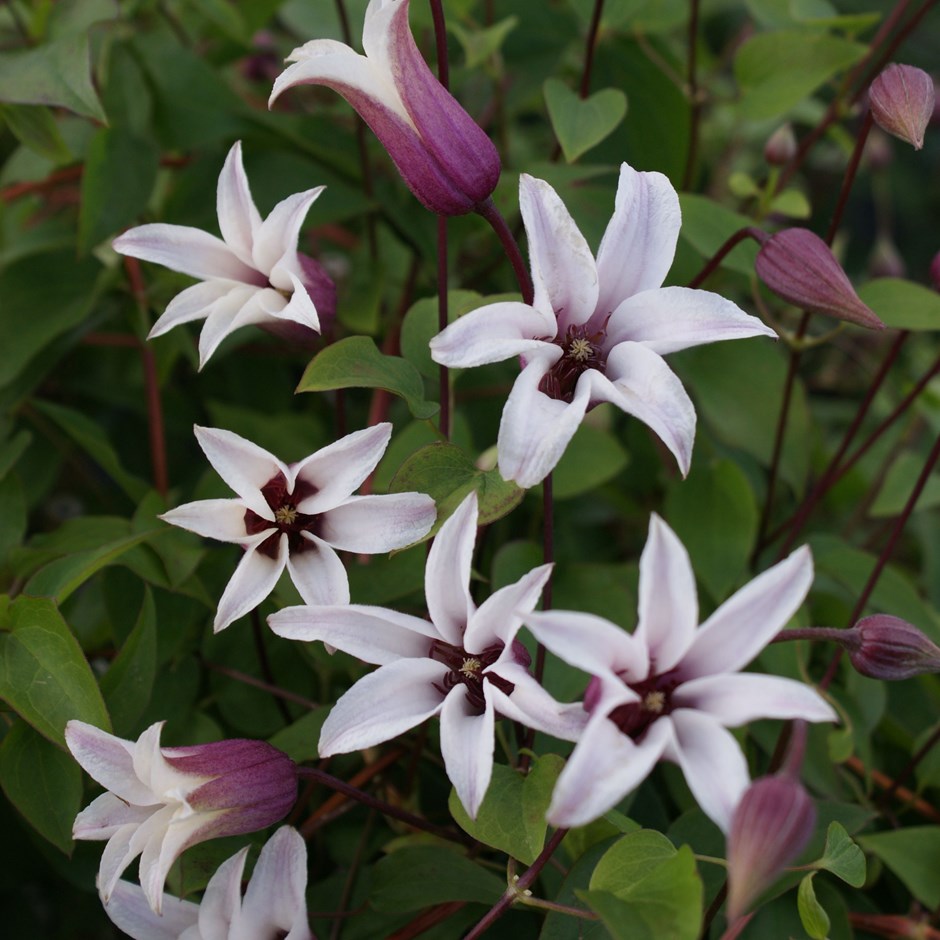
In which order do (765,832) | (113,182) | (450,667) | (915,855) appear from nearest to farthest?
(765,832) → (450,667) → (915,855) → (113,182)

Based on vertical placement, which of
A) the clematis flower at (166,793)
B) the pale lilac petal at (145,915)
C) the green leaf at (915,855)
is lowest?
the green leaf at (915,855)

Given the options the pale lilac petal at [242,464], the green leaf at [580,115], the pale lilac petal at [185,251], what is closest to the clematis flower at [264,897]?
the pale lilac petal at [242,464]

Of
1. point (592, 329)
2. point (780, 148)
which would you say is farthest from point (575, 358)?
point (780, 148)

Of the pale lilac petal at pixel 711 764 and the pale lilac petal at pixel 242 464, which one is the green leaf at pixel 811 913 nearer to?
the pale lilac petal at pixel 711 764

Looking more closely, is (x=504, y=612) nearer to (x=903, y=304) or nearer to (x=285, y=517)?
(x=285, y=517)

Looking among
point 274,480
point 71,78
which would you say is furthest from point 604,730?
point 71,78

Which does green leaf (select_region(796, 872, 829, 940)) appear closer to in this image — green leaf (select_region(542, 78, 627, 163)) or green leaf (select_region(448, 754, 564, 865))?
green leaf (select_region(448, 754, 564, 865))

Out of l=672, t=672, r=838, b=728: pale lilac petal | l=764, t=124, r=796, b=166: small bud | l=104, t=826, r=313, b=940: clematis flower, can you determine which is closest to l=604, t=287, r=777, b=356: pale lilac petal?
l=672, t=672, r=838, b=728: pale lilac petal
